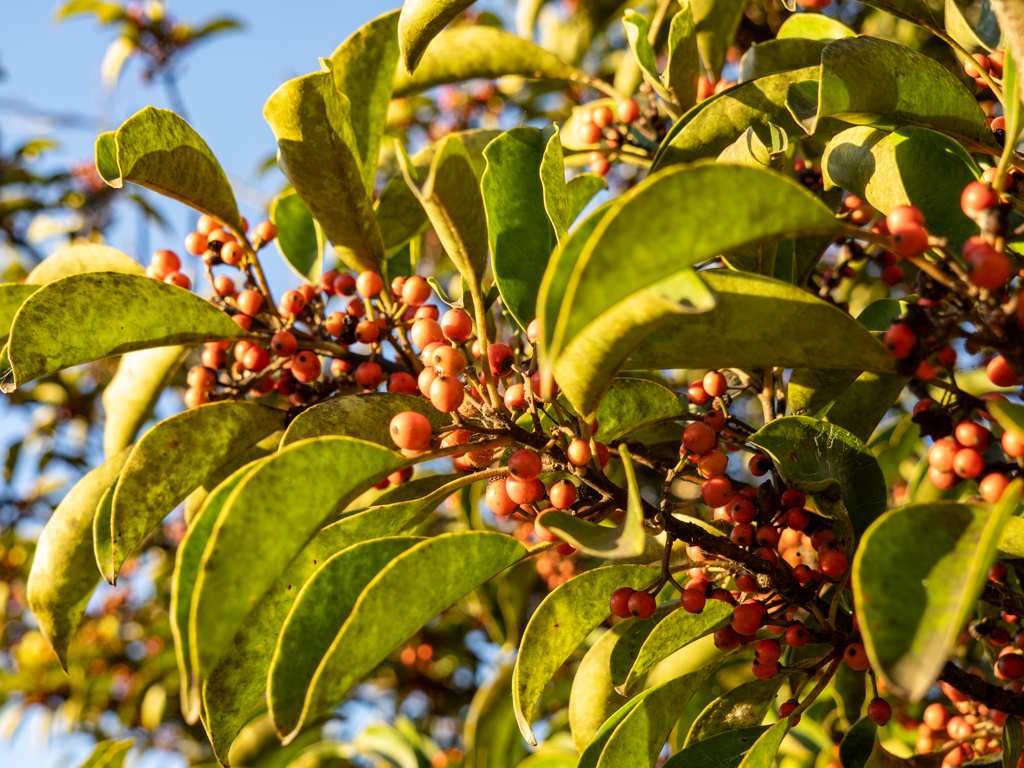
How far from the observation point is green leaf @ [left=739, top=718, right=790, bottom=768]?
1402 mm

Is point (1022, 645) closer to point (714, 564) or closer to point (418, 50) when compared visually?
point (714, 564)

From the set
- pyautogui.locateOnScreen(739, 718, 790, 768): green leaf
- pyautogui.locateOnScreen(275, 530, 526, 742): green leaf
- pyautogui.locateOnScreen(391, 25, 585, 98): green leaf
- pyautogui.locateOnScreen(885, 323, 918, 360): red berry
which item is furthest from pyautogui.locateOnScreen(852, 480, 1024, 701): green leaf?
pyautogui.locateOnScreen(391, 25, 585, 98): green leaf

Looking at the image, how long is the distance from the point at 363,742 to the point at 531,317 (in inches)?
101

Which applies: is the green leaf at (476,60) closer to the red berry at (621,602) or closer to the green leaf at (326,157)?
the green leaf at (326,157)

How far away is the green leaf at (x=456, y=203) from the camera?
116 centimetres

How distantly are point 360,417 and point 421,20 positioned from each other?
2.39ft

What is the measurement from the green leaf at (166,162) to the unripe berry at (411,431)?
709 millimetres

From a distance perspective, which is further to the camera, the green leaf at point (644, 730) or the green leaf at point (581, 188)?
the green leaf at point (581, 188)

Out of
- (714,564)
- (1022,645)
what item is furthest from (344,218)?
(1022,645)

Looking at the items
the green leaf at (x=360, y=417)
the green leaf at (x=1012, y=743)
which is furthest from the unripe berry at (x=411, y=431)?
the green leaf at (x=1012, y=743)

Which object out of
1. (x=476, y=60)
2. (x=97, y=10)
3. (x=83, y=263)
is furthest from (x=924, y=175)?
(x=97, y=10)

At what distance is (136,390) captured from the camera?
211 cm

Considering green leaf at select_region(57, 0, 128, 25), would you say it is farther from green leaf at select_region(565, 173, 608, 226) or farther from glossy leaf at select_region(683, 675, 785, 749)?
glossy leaf at select_region(683, 675, 785, 749)

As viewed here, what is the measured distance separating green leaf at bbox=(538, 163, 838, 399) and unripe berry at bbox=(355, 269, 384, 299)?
109 centimetres
